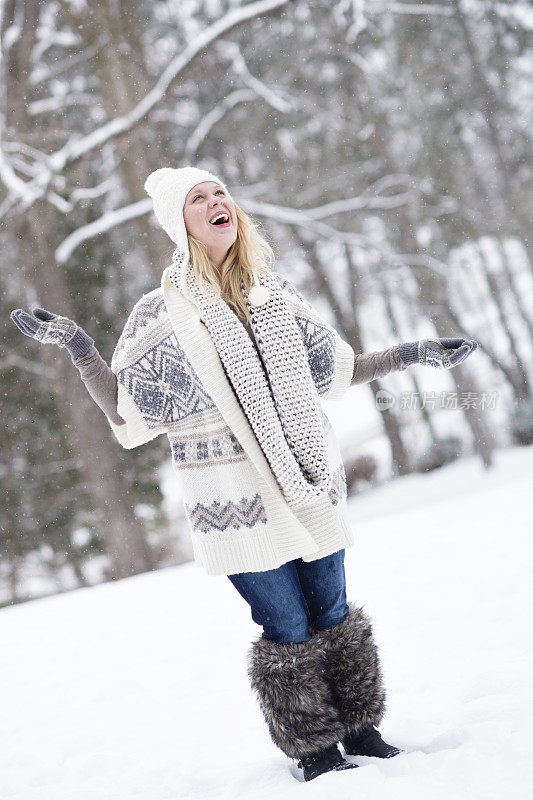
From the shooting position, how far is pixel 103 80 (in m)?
7.90

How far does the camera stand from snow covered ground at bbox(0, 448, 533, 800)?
1905 mm

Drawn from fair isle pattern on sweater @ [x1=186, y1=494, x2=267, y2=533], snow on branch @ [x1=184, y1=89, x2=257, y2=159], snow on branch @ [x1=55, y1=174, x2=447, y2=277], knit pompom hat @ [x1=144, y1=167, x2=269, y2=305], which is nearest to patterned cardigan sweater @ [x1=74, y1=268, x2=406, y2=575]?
fair isle pattern on sweater @ [x1=186, y1=494, x2=267, y2=533]

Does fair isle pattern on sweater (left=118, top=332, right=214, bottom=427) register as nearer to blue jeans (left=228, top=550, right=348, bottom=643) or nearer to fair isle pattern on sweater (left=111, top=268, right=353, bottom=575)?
fair isle pattern on sweater (left=111, top=268, right=353, bottom=575)

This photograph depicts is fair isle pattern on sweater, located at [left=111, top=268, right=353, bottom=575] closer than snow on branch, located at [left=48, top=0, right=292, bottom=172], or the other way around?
fair isle pattern on sweater, located at [left=111, top=268, right=353, bottom=575]

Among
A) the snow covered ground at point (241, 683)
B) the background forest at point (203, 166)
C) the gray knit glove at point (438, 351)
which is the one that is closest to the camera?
the snow covered ground at point (241, 683)

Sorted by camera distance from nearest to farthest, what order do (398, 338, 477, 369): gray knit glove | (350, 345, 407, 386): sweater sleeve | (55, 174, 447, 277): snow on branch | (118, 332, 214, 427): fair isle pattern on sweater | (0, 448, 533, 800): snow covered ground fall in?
(0, 448, 533, 800): snow covered ground
(118, 332, 214, 427): fair isle pattern on sweater
(398, 338, 477, 369): gray knit glove
(350, 345, 407, 386): sweater sleeve
(55, 174, 447, 277): snow on branch

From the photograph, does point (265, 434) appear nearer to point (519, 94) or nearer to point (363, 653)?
point (363, 653)

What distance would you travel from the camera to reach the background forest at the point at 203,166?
7.30m

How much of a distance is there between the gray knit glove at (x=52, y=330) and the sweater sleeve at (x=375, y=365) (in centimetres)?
81

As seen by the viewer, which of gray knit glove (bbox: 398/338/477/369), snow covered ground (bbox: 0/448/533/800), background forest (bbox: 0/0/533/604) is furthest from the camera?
background forest (bbox: 0/0/533/604)

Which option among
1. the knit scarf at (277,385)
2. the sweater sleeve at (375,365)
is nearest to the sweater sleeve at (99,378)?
the knit scarf at (277,385)

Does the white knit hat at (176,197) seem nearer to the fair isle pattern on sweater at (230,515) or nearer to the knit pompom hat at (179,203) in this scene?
the knit pompom hat at (179,203)

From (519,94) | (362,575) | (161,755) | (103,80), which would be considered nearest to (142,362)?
(161,755)

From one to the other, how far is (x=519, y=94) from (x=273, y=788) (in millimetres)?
13066
